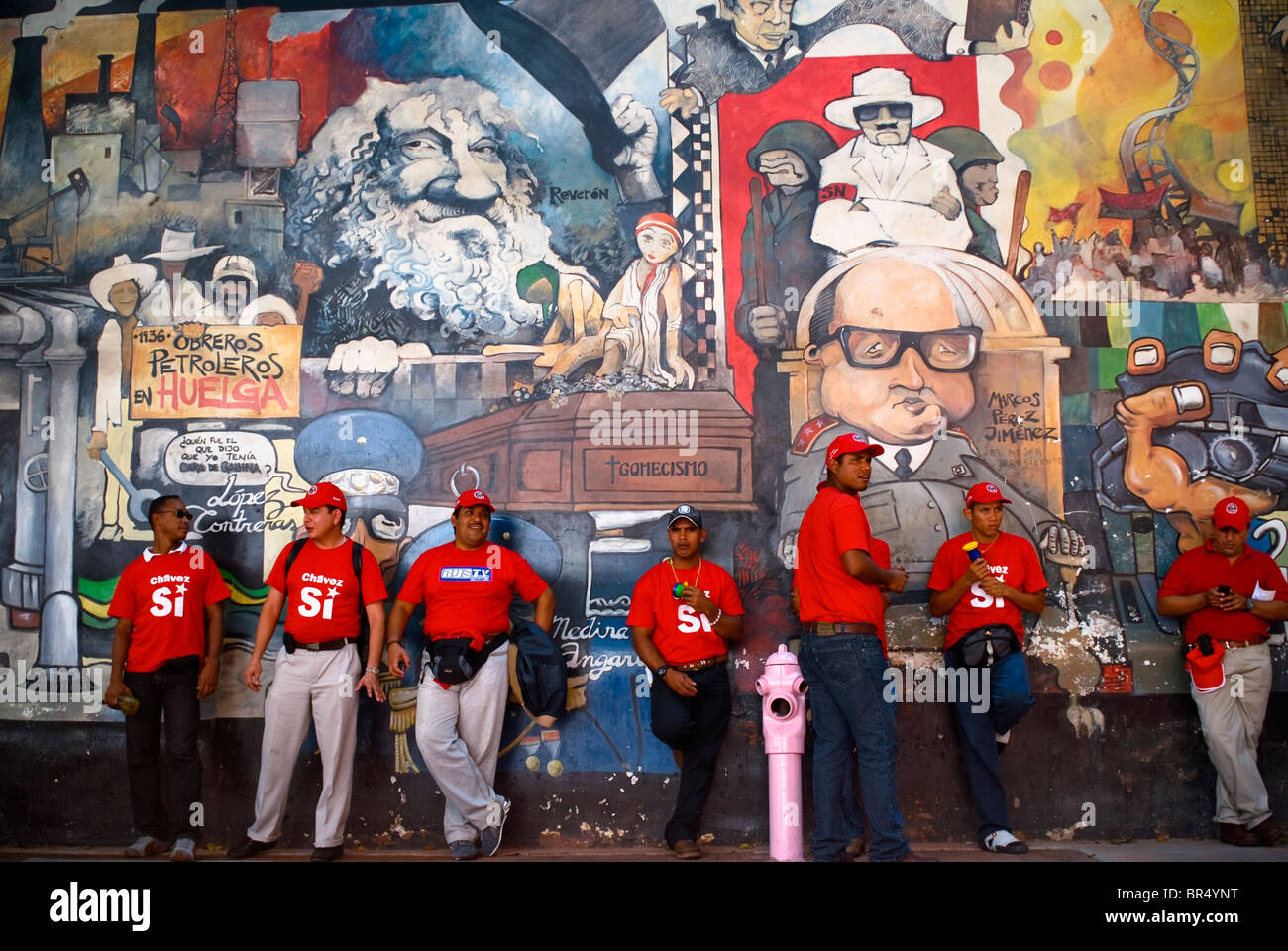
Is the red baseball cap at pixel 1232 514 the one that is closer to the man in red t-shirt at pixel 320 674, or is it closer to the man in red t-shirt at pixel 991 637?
the man in red t-shirt at pixel 991 637

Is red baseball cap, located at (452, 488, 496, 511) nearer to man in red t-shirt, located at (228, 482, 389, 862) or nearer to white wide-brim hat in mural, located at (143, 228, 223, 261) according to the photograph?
man in red t-shirt, located at (228, 482, 389, 862)

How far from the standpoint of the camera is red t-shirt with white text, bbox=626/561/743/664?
22.6 ft

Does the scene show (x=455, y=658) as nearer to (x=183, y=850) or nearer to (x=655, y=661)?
(x=655, y=661)

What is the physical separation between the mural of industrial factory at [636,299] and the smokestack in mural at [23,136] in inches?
1.5

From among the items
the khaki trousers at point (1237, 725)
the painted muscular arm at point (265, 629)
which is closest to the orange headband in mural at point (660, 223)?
the painted muscular arm at point (265, 629)

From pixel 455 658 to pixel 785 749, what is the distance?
2.13 m

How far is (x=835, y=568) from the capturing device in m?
6.09

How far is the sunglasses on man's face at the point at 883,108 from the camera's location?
25.8ft

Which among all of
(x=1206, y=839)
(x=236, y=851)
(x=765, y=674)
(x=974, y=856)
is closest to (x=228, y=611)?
(x=236, y=851)

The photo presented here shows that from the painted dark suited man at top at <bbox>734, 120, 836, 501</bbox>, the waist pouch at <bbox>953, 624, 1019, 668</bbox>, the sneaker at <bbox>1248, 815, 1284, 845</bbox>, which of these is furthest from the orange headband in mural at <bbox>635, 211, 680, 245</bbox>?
the sneaker at <bbox>1248, 815, 1284, 845</bbox>

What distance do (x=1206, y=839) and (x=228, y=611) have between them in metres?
6.84

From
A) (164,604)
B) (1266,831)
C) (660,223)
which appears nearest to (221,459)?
(164,604)

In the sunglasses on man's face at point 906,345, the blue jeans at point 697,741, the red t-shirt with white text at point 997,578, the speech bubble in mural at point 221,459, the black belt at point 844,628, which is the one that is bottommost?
the blue jeans at point 697,741

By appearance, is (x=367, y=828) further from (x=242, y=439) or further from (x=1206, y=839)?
(x=1206, y=839)
